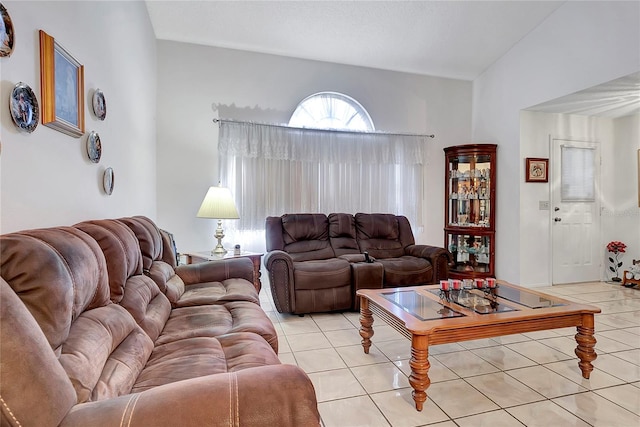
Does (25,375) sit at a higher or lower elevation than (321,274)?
higher

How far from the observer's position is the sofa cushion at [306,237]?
12.6 ft

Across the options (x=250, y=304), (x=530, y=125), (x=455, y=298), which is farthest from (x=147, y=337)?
(x=530, y=125)

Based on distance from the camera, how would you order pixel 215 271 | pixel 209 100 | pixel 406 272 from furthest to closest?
1. pixel 209 100
2. pixel 406 272
3. pixel 215 271

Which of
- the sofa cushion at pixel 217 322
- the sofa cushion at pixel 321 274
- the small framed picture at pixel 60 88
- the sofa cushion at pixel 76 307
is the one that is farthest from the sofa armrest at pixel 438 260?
the small framed picture at pixel 60 88

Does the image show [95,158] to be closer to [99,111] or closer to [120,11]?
[99,111]

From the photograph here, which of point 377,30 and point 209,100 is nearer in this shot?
point 377,30

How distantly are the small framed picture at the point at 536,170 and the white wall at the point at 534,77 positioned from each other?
82mm

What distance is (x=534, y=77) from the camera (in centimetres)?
421

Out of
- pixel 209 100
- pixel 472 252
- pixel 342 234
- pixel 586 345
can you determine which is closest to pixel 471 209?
pixel 472 252

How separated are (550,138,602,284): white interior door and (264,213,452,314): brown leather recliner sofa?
193 centimetres

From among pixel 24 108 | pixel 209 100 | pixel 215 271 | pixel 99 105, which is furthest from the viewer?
pixel 209 100

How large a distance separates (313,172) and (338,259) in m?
1.33

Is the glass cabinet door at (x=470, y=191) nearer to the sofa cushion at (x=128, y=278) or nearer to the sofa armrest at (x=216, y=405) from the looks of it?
the sofa cushion at (x=128, y=278)

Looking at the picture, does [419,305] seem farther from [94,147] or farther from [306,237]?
[94,147]
